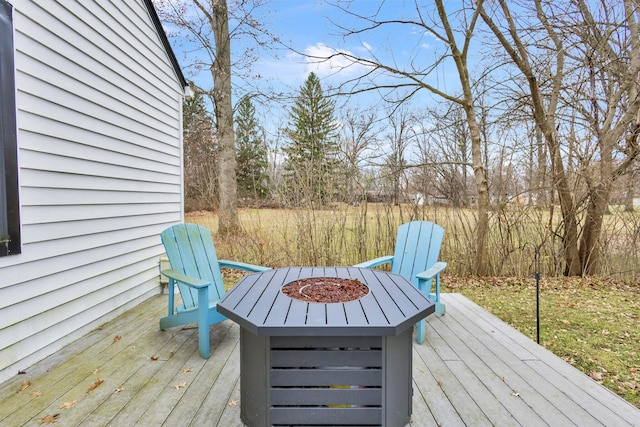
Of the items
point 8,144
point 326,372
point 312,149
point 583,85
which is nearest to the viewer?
point 326,372

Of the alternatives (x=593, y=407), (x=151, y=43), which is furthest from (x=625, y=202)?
(x=151, y=43)

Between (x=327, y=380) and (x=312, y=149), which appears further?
(x=312, y=149)

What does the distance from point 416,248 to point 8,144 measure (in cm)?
322

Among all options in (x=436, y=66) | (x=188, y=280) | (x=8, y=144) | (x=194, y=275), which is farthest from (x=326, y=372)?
(x=436, y=66)

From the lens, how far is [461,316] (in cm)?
320

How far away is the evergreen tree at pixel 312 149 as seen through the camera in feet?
16.1

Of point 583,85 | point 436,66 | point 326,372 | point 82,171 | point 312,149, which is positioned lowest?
point 326,372

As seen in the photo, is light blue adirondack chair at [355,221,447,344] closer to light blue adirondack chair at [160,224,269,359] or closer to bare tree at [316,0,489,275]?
light blue adirondack chair at [160,224,269,359]

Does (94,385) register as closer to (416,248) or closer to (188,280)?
(188,280)

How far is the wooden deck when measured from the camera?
166cm

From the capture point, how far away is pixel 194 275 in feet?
9.05

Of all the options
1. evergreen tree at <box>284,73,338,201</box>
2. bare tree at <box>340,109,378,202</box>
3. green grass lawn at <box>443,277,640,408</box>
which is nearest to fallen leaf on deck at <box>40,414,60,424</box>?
green grass lawn at <box>443,277,640,408</box>

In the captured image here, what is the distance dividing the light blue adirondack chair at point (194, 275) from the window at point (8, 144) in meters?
0.90

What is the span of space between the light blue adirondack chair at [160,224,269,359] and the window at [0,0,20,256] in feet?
2.95
